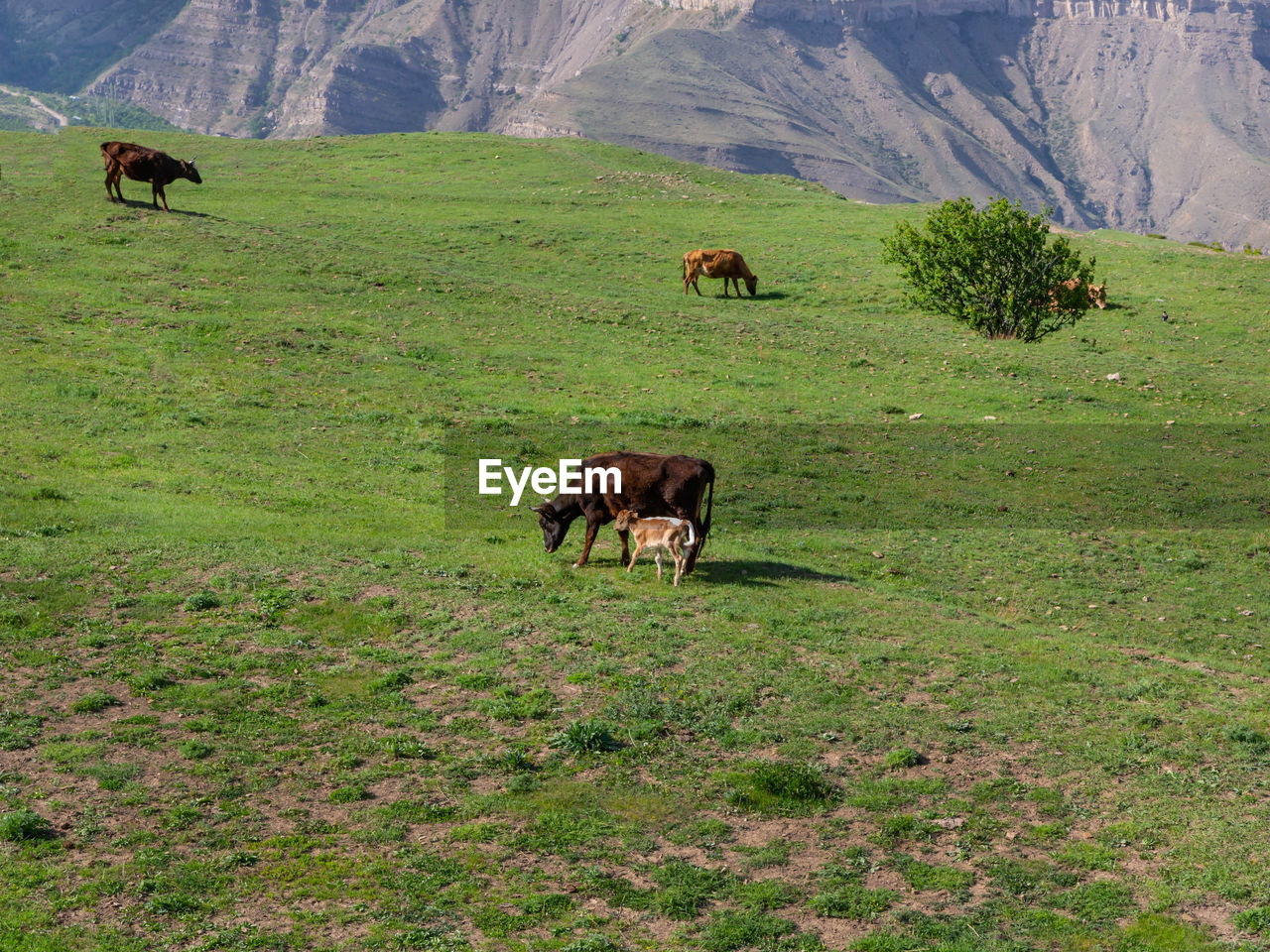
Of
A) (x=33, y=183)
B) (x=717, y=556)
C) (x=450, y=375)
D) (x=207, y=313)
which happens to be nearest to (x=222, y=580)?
(x=717, y=556)

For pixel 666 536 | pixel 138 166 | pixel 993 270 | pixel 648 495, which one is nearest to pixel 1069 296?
pixel 993 270

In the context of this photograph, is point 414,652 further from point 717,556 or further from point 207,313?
point 207,313

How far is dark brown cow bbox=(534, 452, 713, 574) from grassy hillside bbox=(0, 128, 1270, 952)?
2.39ft

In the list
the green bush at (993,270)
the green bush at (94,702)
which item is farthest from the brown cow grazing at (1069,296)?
the green bush at (94,702)

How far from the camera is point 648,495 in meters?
20.2

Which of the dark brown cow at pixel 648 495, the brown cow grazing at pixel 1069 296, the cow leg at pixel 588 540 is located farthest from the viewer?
the brown cow grazing at pixel 1069 296

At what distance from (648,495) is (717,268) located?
102ft

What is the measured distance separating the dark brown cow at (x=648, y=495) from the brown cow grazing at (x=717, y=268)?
29824 millimetres

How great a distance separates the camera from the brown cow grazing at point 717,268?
49.5 m

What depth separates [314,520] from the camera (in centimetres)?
2239

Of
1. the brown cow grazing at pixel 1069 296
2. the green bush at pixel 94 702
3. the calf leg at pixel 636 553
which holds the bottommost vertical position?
the green bush at pixel 94 702

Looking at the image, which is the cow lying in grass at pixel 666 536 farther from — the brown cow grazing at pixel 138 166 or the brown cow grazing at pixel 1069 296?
the brown cow grazing at pixel 138 166

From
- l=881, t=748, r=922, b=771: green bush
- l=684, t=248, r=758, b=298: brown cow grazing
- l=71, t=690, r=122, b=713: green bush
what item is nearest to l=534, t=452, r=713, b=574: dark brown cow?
l=881, t=748, r=922, b=771: green bush

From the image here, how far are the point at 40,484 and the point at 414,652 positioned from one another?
419 inches
